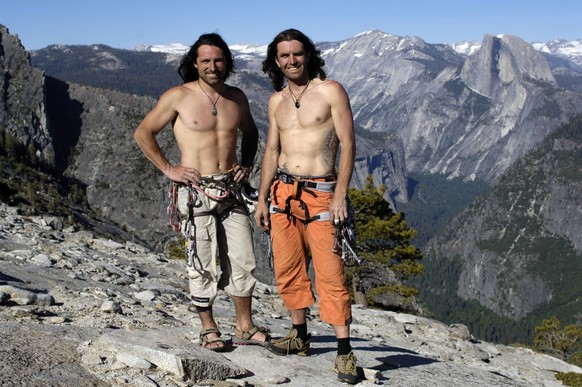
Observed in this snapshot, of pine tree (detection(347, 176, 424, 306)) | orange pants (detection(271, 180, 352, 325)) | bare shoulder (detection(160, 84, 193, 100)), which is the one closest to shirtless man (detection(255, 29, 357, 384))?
orange pants (detection(271, 180, 352, 325))

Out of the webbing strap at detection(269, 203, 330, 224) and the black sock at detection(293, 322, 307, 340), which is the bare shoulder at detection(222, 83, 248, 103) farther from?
the black sock at detection(293, 322, 307, 340)

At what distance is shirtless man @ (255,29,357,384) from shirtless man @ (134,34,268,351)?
475mm

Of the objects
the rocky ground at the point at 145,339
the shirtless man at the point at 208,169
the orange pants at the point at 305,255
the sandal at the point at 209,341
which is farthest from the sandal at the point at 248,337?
the orange pants at the point at 305,255

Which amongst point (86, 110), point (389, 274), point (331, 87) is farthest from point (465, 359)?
point (86, 110)

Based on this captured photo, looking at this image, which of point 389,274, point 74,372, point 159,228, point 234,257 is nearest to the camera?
point 74,372

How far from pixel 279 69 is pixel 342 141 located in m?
1.44

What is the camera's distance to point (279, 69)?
8555 millimetres

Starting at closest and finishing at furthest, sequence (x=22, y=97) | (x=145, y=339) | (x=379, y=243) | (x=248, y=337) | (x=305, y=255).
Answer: (x=145, y=339)
(x=305, y=255)
(x=248, y=337)
(x=379, y=243)
(x=22, y=97)

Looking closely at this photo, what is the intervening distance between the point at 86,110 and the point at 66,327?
170 m

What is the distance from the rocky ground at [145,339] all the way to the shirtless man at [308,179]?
3.48 feet

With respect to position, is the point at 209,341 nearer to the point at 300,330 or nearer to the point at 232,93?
the point at 300,330

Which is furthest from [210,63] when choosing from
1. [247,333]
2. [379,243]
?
[379,243]

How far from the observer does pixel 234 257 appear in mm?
8531

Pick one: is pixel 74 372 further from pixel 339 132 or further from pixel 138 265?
pixel 138 265
